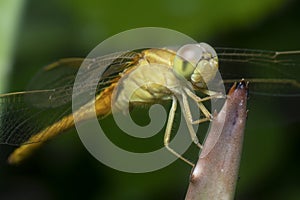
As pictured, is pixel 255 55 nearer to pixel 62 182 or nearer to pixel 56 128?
pixel 56 128

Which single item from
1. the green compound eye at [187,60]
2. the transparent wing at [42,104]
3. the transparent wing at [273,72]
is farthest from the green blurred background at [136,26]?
the green compound eye at [187,60]

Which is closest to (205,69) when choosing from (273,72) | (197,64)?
(197,64)

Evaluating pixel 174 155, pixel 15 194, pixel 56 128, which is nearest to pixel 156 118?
pixel 174 155

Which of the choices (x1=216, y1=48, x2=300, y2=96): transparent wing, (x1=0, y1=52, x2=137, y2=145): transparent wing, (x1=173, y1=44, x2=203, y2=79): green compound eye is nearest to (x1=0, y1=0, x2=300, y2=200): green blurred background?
(x1=216, y1=48, x2=300, y2=96): transparent wing

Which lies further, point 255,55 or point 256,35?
point 256,35

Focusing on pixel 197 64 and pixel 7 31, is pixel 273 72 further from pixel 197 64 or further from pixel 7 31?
pixel 7 31

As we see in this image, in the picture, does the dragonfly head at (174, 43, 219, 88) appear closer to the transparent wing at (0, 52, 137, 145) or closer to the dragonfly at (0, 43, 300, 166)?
the dragonfly at (0, 43, 300, 166)
